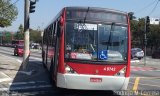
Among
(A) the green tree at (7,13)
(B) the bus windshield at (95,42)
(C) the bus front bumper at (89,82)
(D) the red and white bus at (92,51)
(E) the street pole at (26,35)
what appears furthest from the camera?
(A) the green tree at (7,13)

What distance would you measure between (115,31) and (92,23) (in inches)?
32.2

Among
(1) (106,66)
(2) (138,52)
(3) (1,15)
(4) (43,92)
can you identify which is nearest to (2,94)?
(4) (43,92)

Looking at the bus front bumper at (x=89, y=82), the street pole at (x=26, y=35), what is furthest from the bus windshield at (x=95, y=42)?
the street pole at (x=26, y=35)

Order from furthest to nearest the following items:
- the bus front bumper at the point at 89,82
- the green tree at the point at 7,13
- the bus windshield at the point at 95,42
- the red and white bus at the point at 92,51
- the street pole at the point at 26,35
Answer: the green tree at the point at 7,13 < the street pole at the point at 26,35 < the bus windshield at the point at 95,42 < the red and white bus at the point at 92,51 < the bus front bumper at the point at 89,82

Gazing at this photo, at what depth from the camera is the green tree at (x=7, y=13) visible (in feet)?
100

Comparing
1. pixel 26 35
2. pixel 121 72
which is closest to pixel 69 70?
pixel 121 72

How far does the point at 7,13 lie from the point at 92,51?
18680 millimetres

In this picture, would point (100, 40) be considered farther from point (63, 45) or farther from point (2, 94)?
point (2, 94)

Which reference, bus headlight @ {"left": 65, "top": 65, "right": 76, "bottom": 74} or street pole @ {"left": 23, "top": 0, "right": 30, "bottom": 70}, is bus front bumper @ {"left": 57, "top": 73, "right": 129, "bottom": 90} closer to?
bus headlight @ {"left": 65, "top": 65, "right": 76, "bottom": 74}

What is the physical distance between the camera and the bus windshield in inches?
546

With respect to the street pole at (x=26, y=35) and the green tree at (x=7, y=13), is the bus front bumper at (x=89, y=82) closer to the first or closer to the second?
the street pole at (x=26, y=35)

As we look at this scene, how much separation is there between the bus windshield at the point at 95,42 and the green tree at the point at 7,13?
16.8 meters

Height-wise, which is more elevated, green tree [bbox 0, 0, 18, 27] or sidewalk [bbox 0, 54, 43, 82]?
green tree [bbox 0, 0, 18, 27]

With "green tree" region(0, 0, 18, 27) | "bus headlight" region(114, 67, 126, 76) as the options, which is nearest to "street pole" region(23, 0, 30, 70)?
"green tree" region(0, 0, 18, 27)
